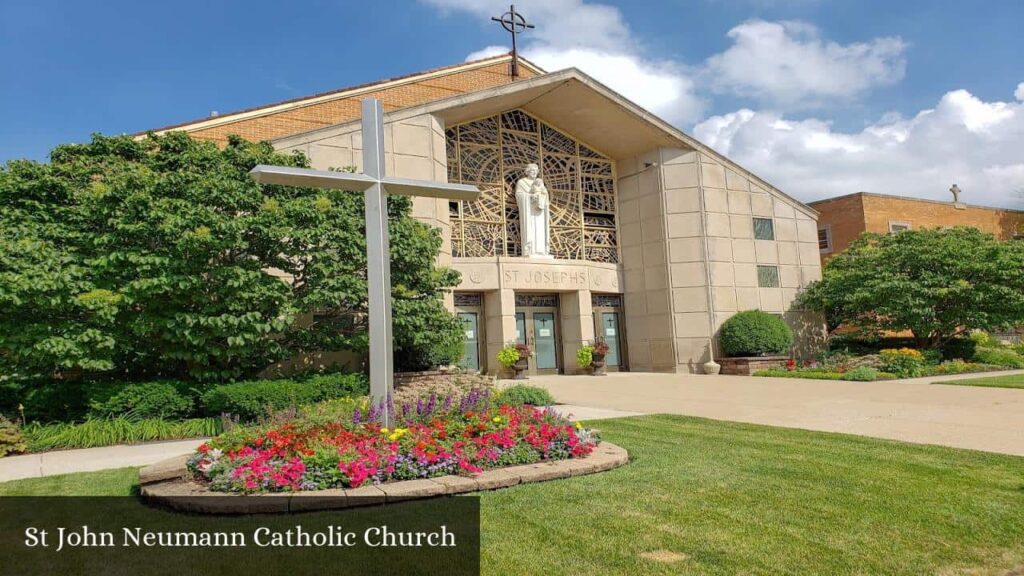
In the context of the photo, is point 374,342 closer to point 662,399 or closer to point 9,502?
point 9,502

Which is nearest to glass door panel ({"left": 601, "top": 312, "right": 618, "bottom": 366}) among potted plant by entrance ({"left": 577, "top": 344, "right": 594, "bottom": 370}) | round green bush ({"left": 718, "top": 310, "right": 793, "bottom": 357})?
potted plant by entrance ({"left": 577, "top": 344, "right": 594, "bottom": 370})

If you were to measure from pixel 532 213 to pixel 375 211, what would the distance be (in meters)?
14.0

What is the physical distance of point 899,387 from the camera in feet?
46.5

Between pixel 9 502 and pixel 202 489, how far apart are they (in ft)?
6.41

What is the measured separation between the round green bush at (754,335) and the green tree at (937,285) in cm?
239

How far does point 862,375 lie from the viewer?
54.2 feet

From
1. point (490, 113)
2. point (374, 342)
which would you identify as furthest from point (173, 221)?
point (490, 113)

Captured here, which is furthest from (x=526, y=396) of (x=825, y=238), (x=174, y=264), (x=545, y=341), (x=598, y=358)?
(x=825, y=238)

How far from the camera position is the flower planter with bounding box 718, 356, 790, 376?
20328 millimetres

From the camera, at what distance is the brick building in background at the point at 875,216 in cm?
3120

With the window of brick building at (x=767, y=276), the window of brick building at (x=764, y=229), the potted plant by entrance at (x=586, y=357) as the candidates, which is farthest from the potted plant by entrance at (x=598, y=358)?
the window of brick building at (x=764, y=229)

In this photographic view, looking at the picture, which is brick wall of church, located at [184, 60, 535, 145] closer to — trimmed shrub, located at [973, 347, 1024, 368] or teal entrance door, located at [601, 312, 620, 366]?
teal entrance door, located at [601, 312, 620, 366]

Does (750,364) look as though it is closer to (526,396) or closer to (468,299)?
(468,299)
